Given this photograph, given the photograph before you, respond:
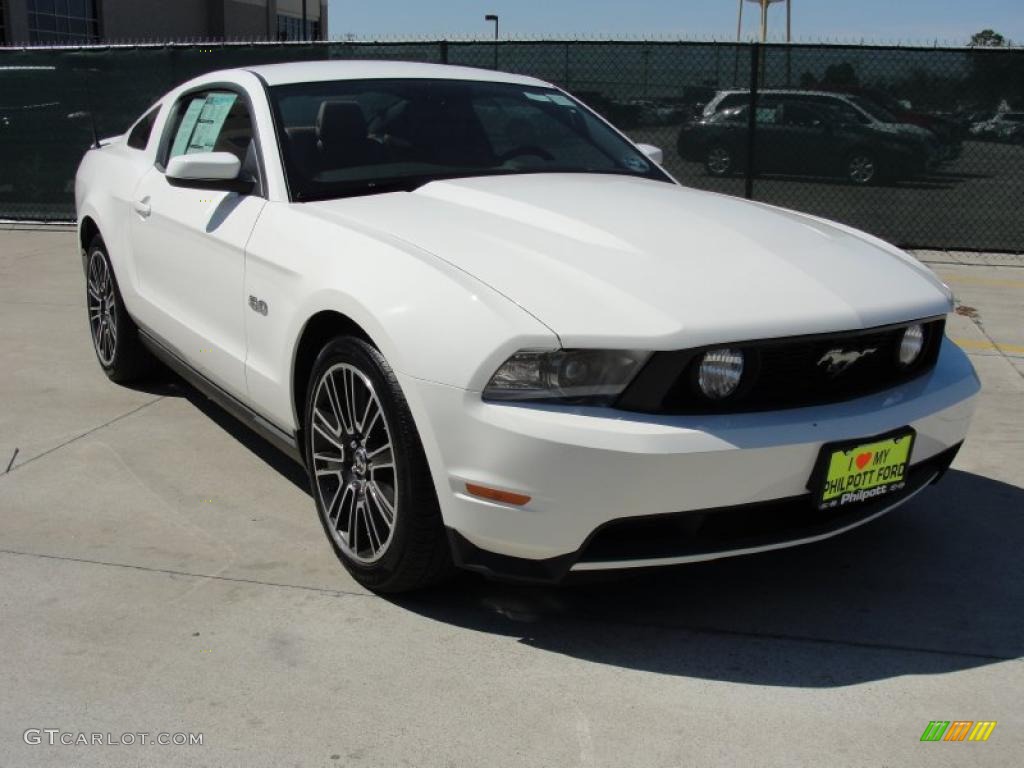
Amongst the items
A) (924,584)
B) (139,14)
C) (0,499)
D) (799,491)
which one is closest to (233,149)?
(0,499)

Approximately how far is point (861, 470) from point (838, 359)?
308 millimetres

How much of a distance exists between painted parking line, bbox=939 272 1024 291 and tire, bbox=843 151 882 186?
4.98ft

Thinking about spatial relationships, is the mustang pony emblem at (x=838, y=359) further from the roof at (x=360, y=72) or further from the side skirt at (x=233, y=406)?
the roof at (x=360, y=72)

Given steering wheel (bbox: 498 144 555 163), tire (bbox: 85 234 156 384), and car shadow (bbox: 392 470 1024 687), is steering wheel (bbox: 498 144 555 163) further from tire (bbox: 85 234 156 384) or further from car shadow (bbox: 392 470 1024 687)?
tire (bbox: 85 234 156 384)

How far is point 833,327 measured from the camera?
2.99 m

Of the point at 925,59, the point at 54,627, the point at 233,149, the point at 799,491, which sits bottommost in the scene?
the point at 54,627

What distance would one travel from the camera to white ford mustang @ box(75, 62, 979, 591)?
2807mm

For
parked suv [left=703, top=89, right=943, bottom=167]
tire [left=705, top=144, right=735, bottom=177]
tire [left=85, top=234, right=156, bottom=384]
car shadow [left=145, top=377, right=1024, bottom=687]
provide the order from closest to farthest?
car shadow [left=145, top=377, right=1024, bottom=687], tire [left=85, top=234, right=156, bottom=384], parked suv [left=703, top=89, right=943, bottom=167], tire [left=705, top=144, right=735, bottom=177]

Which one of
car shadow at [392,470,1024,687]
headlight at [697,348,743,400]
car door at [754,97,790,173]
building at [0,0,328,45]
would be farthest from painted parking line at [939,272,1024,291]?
building at [0,0,328,45]

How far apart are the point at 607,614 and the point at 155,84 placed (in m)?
10.0

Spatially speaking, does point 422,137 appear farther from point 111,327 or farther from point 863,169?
point 863,169

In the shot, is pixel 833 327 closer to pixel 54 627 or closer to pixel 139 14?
pixel 54 627

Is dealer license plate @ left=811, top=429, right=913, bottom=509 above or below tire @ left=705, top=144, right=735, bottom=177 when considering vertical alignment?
below

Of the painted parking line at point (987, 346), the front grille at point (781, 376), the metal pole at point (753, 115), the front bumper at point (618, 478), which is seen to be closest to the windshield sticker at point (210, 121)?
the front bumper at point (618, 478)
